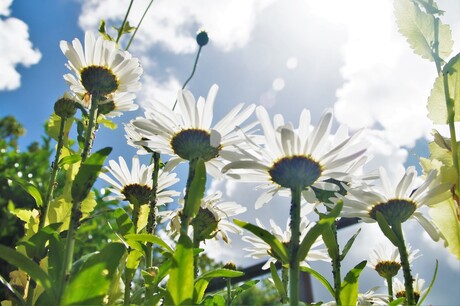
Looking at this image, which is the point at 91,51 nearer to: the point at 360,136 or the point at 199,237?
the point at 199,237

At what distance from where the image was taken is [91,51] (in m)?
1.08

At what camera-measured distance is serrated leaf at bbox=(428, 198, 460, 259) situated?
0.85m

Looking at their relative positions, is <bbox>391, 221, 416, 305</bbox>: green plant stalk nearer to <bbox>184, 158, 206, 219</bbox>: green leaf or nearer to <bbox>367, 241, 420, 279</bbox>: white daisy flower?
<bbox>184, 158, 206, 219</bbox>: green leaf

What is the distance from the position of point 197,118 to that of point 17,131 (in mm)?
8052

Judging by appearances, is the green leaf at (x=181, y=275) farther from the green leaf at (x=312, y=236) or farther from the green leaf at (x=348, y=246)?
the green leaf at (x=348, y=246)

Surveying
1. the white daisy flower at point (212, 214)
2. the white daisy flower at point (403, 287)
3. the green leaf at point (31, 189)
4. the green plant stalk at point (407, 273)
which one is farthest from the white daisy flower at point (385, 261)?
the green leaf at point (31, 189)

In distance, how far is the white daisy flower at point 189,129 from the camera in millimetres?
936

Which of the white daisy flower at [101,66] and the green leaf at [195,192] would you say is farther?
the white daisy flower at [101,66]

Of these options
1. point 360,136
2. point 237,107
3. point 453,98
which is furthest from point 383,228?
point 237,107

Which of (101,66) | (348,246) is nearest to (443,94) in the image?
(348,246)

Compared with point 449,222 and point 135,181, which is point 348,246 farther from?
point 135,181

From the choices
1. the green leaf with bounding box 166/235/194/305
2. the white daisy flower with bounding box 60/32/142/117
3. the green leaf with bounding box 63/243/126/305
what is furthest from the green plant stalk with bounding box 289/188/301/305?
the white daisy flower with bounding box 60/32/142/117

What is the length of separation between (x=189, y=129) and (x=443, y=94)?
0.51 m

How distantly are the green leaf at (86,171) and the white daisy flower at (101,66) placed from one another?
0.40 metres
